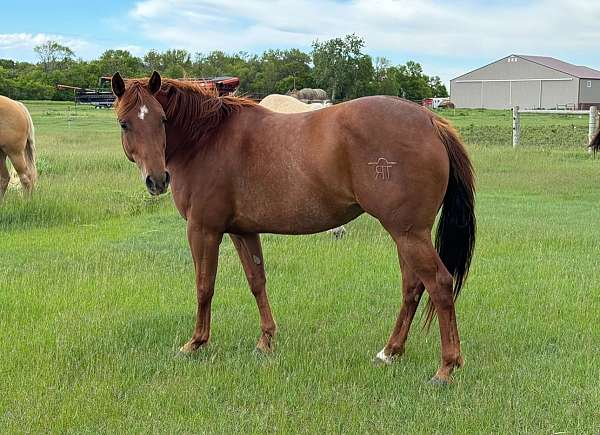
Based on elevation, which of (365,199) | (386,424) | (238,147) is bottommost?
(386,424)

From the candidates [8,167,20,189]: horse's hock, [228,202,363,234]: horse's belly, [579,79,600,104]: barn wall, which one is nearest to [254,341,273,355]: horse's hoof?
[228,202,363,234]: horse's belly

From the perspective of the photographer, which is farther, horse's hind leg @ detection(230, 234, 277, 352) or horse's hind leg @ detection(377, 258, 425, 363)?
horse's hind leg @ detection(230, 234, 277, 352)

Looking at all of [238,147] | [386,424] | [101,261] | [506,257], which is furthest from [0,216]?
[386,424]

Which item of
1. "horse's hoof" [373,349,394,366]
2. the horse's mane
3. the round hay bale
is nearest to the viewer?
"horse's hoof" [373,349,394,366]

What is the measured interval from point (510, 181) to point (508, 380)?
10.3 m

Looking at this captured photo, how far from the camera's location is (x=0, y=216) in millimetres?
8945

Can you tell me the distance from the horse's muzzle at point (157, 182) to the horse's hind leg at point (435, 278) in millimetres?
1487

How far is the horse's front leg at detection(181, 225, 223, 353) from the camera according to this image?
4.30m

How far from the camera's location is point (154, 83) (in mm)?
4125

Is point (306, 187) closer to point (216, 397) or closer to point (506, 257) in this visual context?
point (216, 397)

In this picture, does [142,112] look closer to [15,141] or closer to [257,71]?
[15,141]

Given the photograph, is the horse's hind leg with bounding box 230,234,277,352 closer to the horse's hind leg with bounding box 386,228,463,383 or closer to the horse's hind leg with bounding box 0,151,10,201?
the horse's hind leg with bounding box 386,228,463,383

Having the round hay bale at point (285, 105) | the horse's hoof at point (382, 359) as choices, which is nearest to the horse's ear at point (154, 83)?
the horse's hoof at point (382, 359)

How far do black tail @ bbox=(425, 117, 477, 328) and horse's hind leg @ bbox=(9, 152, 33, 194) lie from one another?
316 inches
